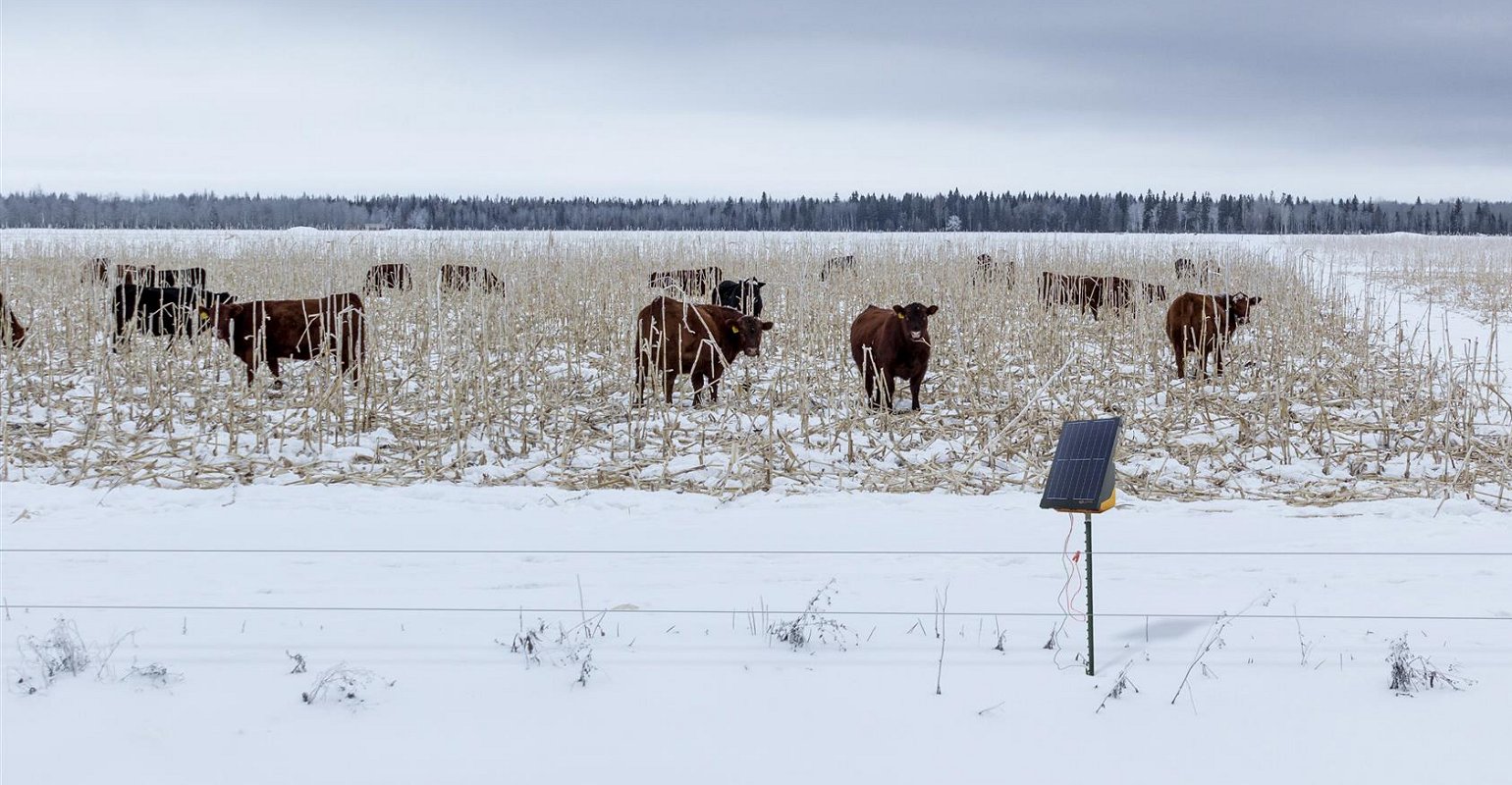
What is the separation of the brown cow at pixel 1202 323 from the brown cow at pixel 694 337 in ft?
15.2

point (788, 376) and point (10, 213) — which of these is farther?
point (10, 213)

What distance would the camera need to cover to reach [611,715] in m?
3.75

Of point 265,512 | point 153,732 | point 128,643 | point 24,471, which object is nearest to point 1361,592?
point 153,732

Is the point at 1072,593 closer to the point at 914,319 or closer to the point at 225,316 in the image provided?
the point at 914,319

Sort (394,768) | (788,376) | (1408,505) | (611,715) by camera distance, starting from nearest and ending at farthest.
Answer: (394,768) < (611,715) < (1408,505) < (788,376)

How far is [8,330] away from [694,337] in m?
5.95

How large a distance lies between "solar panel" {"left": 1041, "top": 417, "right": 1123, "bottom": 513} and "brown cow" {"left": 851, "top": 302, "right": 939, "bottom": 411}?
209 inches

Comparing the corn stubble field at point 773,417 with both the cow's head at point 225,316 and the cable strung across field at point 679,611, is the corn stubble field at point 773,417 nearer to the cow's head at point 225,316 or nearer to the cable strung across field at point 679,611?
the cow's head at point 225,316

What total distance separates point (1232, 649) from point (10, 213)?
99009 millimetres

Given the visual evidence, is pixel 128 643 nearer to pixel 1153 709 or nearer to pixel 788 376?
pixel 1153 709

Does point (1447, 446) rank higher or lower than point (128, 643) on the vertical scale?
higher

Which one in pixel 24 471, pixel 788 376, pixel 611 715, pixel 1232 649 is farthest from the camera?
pixel 788 376

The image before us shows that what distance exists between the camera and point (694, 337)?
32.7ft

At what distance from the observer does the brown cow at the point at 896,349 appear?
947cm
